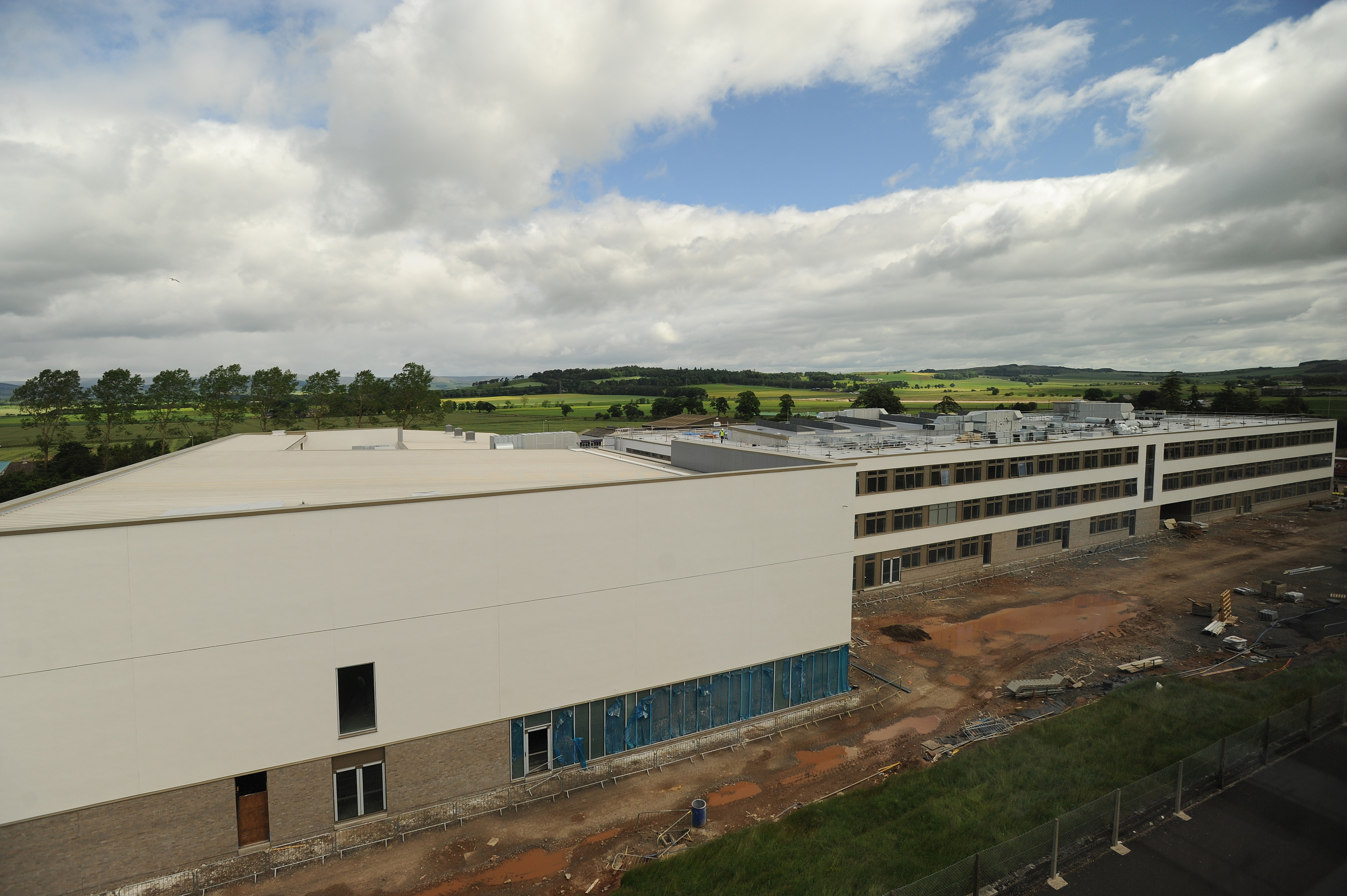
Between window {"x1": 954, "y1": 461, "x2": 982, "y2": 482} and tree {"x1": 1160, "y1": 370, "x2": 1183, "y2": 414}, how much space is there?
103786 mm


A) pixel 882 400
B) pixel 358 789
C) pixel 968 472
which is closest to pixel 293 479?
pixel 358 789

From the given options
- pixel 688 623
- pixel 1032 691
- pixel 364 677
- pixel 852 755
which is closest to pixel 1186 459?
pixel 1032 691

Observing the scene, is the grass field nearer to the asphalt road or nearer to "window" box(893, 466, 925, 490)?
the asphalt road

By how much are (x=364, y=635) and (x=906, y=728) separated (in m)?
19.2

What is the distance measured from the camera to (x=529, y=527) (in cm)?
1847

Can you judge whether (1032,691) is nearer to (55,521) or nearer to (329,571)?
(329,571)

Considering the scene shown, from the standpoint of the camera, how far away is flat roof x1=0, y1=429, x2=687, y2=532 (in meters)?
16.8

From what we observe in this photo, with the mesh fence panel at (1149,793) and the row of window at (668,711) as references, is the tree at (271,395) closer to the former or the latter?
the row of window at (668,711)

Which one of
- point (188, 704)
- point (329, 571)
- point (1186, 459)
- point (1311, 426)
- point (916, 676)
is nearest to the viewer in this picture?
point (188, 704)

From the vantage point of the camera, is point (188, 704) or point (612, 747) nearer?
point (188, 704)

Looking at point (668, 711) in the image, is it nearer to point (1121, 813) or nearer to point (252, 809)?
point (252, 809)

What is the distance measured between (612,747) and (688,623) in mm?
4729

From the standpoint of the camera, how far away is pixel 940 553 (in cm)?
4141

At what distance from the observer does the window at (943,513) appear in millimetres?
40844
